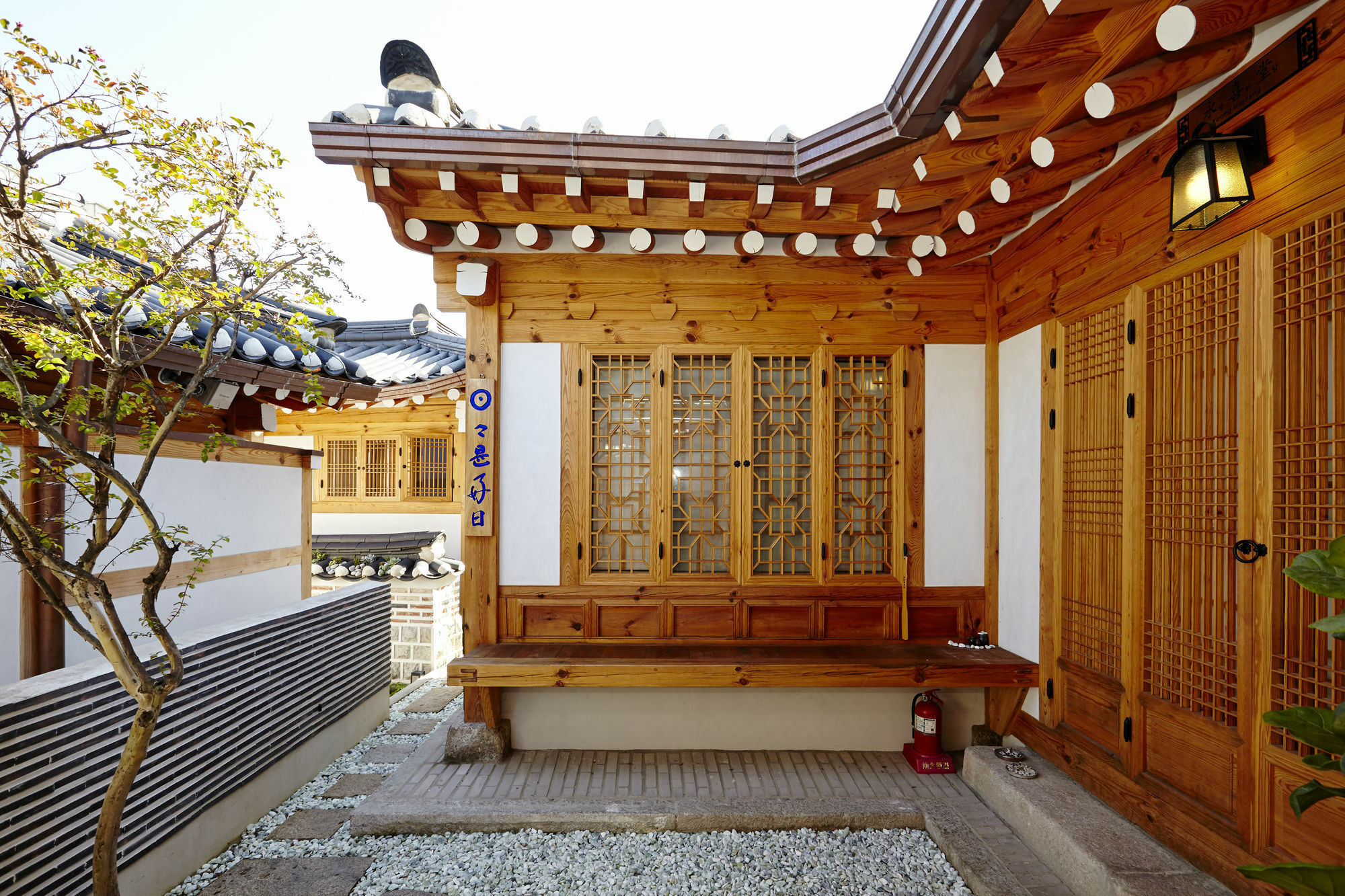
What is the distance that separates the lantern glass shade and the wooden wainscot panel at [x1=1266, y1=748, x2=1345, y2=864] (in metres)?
2.14

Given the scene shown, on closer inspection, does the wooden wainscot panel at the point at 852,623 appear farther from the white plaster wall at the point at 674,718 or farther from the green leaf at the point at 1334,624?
the green leaf at the point at 1334,624

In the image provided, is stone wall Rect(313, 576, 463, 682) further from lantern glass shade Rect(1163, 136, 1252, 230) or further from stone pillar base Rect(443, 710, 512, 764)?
lantern glass shade Rect(1163, 136, 1252, 230)

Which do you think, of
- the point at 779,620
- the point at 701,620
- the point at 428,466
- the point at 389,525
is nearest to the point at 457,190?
the point at 701,620

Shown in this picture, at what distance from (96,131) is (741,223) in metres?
3.12

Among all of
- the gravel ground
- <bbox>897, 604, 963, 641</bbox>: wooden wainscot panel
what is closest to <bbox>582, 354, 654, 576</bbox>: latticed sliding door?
the gravel ground

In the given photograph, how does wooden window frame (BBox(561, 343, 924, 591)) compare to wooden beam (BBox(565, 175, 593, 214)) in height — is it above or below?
below

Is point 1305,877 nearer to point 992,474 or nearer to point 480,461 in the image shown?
point 992,474

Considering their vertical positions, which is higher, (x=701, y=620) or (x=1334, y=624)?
(x=1334, y=624)

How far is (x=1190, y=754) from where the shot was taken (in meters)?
2.83

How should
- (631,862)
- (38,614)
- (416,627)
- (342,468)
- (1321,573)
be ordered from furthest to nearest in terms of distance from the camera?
(342,468), (416,627), (631,862), (38,614), (1321,573)

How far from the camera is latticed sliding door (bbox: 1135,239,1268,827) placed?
2584 millimetres

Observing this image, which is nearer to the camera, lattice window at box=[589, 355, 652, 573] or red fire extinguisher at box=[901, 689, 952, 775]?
red fire extinguisher at box=[901, 689, 952, 775]

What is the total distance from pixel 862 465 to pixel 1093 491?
144cm

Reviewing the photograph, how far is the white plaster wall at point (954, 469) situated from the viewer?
459 centimetres
